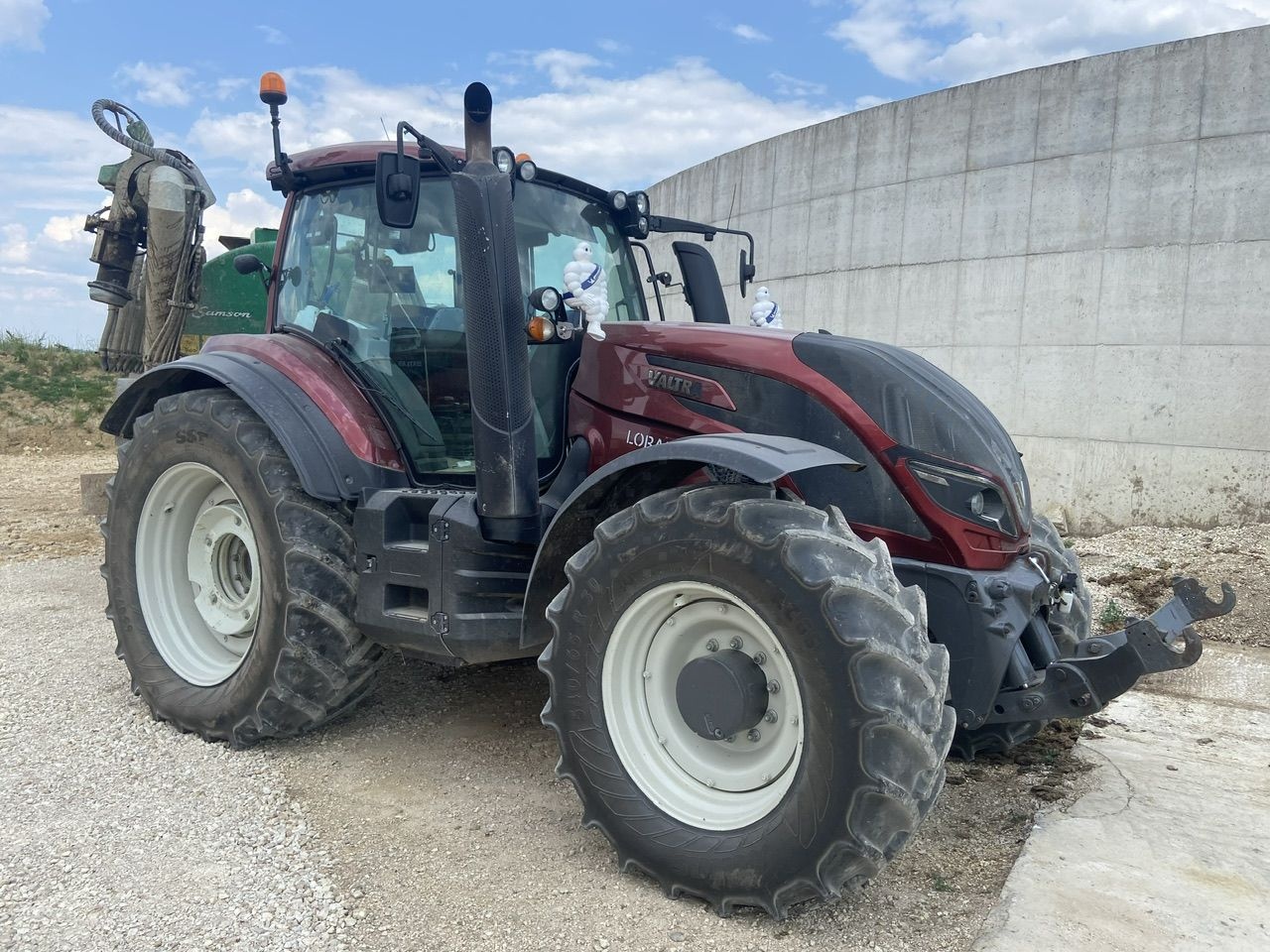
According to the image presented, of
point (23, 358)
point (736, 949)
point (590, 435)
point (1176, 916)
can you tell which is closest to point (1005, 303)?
point (590, 435)

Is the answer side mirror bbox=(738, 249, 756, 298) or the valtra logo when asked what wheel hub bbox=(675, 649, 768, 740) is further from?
side mirror bbox=(738, 249, 756, 298)

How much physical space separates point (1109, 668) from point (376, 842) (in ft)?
7.63

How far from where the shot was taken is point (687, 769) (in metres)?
2.94

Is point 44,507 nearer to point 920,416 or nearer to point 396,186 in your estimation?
point 396,186

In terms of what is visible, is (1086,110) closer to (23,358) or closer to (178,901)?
(178,901)

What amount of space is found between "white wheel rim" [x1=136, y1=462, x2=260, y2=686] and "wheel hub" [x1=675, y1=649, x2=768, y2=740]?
7.29 ft

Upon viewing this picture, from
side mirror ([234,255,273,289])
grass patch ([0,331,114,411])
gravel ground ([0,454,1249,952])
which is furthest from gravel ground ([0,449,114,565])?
side mirror ([234,255,273,289])

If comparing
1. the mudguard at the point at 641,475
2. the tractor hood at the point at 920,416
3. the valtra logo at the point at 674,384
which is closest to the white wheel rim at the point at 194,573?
the mudguard at the point at 641,475

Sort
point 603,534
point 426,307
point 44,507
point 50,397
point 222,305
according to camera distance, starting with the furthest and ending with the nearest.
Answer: point 50,397, point 44,507, point 222,305, point 426,307, point 603,534

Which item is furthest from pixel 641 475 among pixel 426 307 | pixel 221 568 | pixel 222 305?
pixel 222 305

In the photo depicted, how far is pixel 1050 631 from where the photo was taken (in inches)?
135

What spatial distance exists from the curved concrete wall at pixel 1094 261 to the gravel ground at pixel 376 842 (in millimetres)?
4772

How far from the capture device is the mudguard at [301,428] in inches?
145

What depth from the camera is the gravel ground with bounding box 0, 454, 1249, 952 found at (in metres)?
2.62
